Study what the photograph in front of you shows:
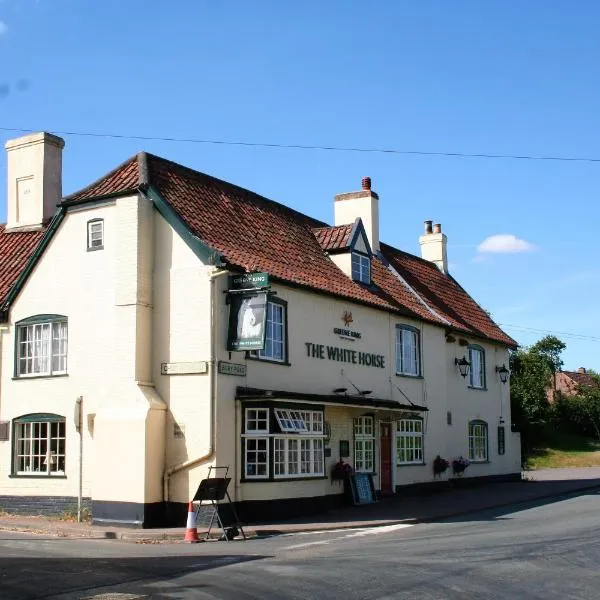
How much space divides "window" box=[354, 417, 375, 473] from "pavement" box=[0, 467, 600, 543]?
107 cm

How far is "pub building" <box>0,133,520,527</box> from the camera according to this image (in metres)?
18.8

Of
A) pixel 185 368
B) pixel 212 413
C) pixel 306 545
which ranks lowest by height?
pixel 306 545

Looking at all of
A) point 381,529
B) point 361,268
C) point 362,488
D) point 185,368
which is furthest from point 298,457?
point 361,268

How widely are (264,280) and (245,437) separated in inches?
137

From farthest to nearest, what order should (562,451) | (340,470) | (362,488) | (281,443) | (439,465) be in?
1. (562,451)
2. (439,465)
3. (362,488)
4. (340,470)
5. (281,443)

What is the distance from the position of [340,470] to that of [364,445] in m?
1.91

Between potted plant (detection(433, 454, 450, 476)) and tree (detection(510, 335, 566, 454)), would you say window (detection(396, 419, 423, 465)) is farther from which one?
tree (detection(510, 335, 566, 454))

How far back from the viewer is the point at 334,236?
85.2ft

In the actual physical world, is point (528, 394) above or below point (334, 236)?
below

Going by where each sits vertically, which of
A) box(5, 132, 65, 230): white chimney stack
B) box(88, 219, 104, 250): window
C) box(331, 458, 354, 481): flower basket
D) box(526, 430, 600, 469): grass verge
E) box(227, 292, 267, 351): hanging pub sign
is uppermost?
box(5, 132, 65, 230): white chimney stack

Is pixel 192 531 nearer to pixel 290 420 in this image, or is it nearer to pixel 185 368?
pixel 185 368

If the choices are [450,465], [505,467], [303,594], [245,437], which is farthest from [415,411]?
[303,594]

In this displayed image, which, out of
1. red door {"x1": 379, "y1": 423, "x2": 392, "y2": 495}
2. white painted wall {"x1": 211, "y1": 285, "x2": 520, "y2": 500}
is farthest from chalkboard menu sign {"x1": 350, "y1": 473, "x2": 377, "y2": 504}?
red door {"x1": 379, "y1": 423, "x2": 392, "y2": 495}

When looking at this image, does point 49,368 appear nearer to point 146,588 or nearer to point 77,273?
point 77,273
